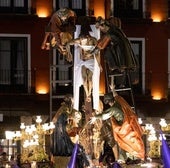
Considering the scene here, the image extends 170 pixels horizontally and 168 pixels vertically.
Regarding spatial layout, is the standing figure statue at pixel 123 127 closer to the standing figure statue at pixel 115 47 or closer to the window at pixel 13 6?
the standing figure statue at pixel 115 47

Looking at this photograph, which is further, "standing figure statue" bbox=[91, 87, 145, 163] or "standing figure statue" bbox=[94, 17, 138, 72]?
"standing figure statue" bbox=[94, 17, 138, 72]

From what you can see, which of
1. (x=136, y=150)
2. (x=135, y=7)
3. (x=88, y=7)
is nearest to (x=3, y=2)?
(x=88, y=7)

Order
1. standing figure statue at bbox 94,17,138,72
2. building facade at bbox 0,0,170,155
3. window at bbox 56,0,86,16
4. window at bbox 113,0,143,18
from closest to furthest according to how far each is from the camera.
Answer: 1. standing figure statue at bbox 94,17,138,72
2. building facade at bbox 0,0,170,155
3. window at bbox 56,0,86,16
4. window at bbox 113,0,143,18

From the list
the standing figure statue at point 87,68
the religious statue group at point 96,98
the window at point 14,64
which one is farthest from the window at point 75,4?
the standing figure statue at point 87,68

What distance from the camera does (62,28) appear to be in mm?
14016

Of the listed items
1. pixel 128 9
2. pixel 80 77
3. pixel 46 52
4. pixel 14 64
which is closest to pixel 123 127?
pixel 80 77

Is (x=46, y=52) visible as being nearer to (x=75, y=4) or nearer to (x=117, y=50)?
(x=75, y=4)

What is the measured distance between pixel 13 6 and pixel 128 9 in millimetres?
4670

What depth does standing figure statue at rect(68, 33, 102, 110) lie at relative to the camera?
13516 mm

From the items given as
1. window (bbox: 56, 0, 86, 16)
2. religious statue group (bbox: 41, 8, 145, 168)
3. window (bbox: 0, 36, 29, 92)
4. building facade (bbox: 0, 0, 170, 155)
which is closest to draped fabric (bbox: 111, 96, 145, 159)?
religious statue group (bbox: 41, 8, 145, 168)

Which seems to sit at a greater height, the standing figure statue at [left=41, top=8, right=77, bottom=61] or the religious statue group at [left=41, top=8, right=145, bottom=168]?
the standing figure statue at [left=41, top=8, right=77, bottom=61]

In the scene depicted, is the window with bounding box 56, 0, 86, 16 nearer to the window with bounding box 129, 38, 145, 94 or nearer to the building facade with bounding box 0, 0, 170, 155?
the building facade with bounding box 0, 0, 170, 155

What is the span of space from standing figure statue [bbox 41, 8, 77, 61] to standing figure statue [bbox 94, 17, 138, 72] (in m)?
0.75

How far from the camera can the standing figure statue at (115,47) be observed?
13320mm
